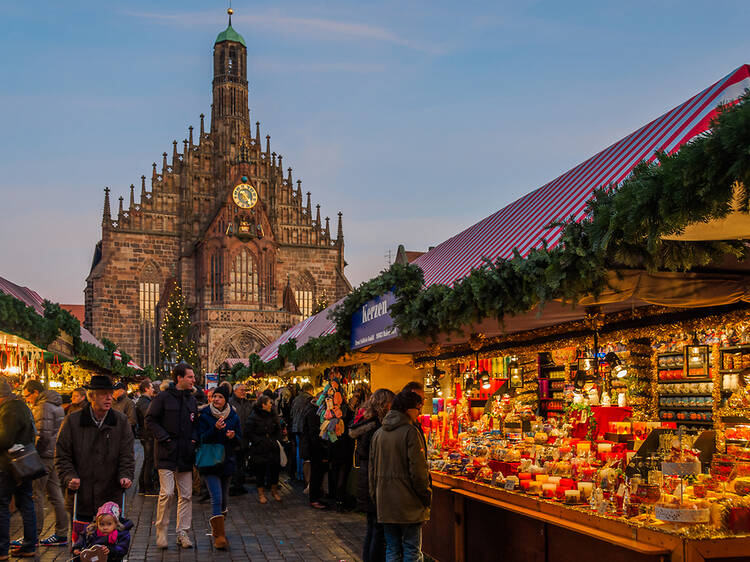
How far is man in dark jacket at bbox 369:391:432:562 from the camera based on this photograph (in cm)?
555

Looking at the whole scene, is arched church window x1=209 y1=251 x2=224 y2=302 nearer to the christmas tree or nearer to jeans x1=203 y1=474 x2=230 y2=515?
the christmas tree

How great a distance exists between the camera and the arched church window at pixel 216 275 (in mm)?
49750

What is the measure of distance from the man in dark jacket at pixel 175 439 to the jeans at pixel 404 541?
3012 millimetres

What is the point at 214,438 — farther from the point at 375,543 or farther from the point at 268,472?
the point at 268,472

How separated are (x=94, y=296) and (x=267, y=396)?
40501 mm

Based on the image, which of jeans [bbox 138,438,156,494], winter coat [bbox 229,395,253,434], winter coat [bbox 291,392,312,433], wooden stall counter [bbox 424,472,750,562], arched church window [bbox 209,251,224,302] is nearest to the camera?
wooden stall counter [bbox 424,472,750,562]

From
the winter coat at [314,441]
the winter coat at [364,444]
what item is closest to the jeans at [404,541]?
the winter coat at [364,444]

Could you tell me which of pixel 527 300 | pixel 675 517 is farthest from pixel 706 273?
pixel 675 517

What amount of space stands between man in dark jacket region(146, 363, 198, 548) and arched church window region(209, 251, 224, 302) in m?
42.2

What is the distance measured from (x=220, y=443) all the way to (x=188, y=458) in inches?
14.6

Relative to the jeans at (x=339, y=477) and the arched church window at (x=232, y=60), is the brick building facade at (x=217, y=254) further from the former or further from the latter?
the jeans at (x=339, y=477)

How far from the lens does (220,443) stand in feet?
27.2

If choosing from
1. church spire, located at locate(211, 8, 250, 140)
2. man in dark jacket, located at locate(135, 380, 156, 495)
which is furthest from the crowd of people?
church spire, located at locate(211, 8, 250, 140)

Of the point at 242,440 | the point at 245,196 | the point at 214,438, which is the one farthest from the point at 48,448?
the point at 245,196
